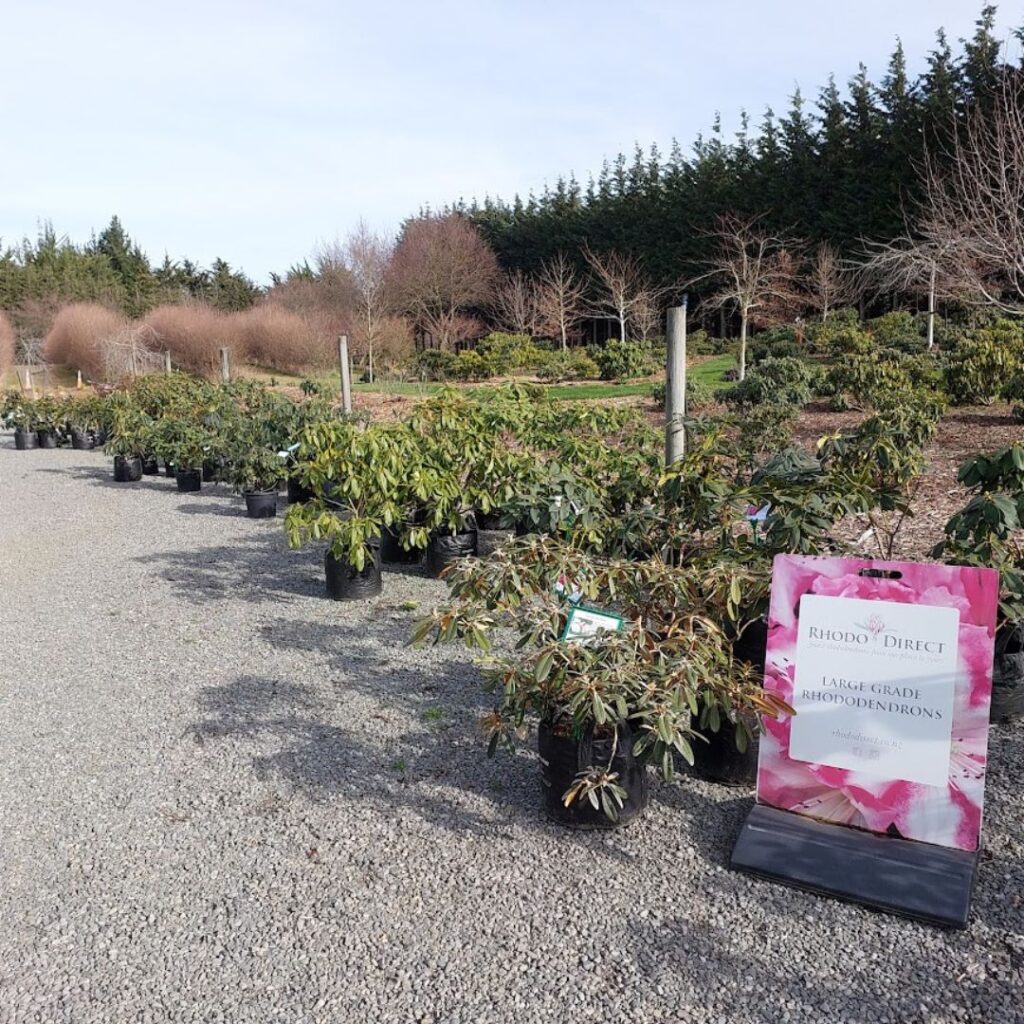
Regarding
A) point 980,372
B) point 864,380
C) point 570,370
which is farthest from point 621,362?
point 980,372

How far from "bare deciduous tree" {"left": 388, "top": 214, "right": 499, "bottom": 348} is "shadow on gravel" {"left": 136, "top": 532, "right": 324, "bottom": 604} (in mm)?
22820

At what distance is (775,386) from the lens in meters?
10.3

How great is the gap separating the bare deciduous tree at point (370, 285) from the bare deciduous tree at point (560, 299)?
197 inches

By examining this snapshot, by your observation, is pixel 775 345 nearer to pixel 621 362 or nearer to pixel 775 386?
pixel 621 362

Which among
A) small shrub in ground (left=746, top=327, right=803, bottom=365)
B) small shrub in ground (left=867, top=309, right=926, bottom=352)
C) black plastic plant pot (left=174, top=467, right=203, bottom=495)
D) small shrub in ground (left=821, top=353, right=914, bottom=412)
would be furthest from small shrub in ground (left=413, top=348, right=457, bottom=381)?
black plastic plant pot (left=174, top=467, right=203, bottom=495)

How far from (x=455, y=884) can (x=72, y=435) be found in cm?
1325

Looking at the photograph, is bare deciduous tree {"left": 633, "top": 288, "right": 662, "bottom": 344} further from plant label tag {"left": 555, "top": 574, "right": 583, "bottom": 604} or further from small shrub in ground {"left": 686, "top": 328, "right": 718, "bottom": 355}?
plant label tag {"left": 555, "top": 574, "right": 583, "bottom": 604}

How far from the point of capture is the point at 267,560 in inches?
219

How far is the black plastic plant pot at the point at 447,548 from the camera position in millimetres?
4938

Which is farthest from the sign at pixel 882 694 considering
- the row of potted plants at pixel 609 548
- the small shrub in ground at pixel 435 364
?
the small shrub in ground at pixel 435 364

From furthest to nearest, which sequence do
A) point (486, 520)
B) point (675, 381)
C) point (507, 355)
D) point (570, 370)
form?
1. point (507, 355)
2. point (570, 370)
3. point (486, 520)
4. point (675, 381)

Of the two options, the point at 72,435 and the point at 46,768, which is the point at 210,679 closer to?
the point at 46,768

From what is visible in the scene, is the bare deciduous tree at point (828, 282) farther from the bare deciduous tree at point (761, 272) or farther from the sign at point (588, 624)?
the sign at point (588, 624)

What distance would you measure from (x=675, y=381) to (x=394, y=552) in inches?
83.2
